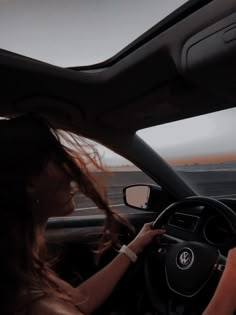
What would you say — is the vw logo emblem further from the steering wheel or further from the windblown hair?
the windblown hair

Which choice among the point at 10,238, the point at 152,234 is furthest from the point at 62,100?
the point at 10,238

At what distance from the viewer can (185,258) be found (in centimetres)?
161

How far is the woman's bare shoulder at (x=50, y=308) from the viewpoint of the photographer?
0.86 m

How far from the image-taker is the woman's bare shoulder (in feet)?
2.82

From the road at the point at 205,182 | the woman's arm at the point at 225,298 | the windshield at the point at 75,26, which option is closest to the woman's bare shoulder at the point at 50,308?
the woman's arm at the point at 225,298

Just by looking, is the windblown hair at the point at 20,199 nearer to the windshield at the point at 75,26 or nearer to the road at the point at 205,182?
the windshield at the point at 75,26

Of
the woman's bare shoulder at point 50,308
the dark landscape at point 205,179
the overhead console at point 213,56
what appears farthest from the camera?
the dark landscape at point 205,179

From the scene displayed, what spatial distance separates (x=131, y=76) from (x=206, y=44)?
552 millimetres

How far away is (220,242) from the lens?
5.41ft

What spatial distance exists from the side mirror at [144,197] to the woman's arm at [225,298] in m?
1.31

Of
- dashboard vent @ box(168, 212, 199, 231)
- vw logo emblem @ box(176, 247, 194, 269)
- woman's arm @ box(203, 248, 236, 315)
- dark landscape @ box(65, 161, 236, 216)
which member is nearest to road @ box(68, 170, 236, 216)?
dark landscape @ box(65, 161, 236, 216)

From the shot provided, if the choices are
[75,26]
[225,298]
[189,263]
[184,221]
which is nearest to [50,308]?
[225,298]

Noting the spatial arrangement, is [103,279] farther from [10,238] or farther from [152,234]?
[10,238]

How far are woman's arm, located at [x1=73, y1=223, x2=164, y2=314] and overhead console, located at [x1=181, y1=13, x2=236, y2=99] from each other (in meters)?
0.77
